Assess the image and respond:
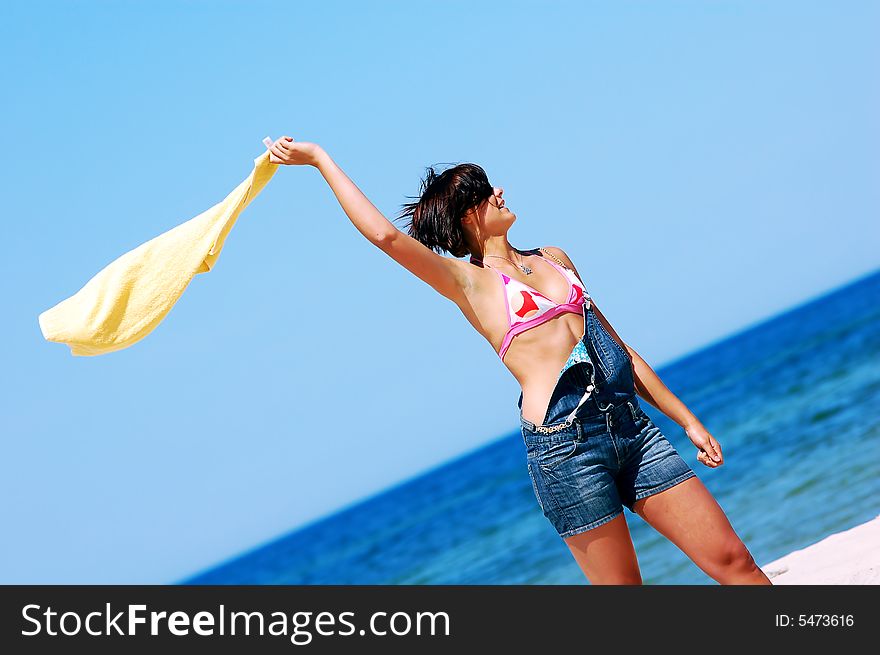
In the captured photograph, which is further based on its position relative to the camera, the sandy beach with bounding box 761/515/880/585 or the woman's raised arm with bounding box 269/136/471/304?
the sandy beach with bounding box 761/515/880/585

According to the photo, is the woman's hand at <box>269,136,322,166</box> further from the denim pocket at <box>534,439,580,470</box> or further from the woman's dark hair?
the denim pocket at <box>534,439,580,470</box>

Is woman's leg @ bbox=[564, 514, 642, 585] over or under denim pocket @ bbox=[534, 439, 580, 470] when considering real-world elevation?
under

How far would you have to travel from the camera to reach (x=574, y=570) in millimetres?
14469

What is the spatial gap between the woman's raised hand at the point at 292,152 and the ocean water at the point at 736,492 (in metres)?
7.37

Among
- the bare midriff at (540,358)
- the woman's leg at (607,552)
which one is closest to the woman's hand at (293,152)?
the bare midriff at (540,358)

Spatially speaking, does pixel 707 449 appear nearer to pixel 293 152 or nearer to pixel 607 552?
pixel 607 552

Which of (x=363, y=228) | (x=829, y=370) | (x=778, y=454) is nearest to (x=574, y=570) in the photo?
(x=778, y=454)

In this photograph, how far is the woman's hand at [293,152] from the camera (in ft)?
14.1

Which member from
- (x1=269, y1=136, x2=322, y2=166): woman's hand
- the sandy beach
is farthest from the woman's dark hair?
the sandy beach

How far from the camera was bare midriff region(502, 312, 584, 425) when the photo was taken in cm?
410

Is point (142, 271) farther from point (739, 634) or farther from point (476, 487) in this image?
point (476, 487)

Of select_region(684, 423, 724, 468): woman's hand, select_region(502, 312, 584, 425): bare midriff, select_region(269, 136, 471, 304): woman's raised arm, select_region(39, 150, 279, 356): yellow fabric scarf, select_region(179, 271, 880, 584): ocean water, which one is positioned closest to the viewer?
select_region(269, 136, 471, 304): woman's raised arm

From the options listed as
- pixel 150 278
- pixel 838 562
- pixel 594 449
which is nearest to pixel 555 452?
pixel 594 449

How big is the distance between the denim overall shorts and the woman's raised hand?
1350 millimetres
